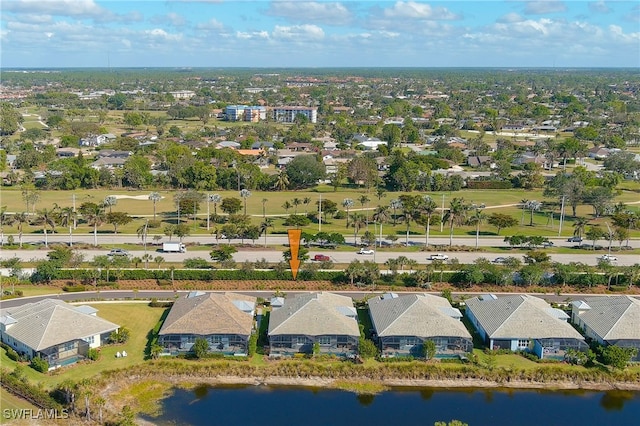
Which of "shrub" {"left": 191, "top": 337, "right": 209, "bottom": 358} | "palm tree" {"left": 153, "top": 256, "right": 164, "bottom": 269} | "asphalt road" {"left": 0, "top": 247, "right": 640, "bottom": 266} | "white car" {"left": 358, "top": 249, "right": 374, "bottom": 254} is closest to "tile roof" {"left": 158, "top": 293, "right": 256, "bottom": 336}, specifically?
"shrub" {"left": 191, "top": 337, "right": 209, "bottom": 358}

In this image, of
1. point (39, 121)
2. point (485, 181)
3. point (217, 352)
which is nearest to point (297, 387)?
point (217, 352)

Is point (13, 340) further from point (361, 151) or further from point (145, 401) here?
point (361, 151)

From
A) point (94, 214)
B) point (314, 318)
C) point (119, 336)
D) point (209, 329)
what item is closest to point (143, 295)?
point (119, 336)

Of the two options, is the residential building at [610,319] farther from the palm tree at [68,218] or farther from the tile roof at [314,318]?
the palm tree at [68,218]

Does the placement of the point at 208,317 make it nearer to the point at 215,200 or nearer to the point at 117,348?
the point at 117,348

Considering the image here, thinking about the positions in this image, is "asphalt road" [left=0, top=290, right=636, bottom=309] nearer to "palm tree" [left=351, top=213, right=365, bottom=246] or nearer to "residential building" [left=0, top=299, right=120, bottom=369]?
"residential building" [left=0, top=299, right=120, bottom=369]

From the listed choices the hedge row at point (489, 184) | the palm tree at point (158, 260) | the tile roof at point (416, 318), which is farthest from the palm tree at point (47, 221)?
the hedge row at point (489, 184)
